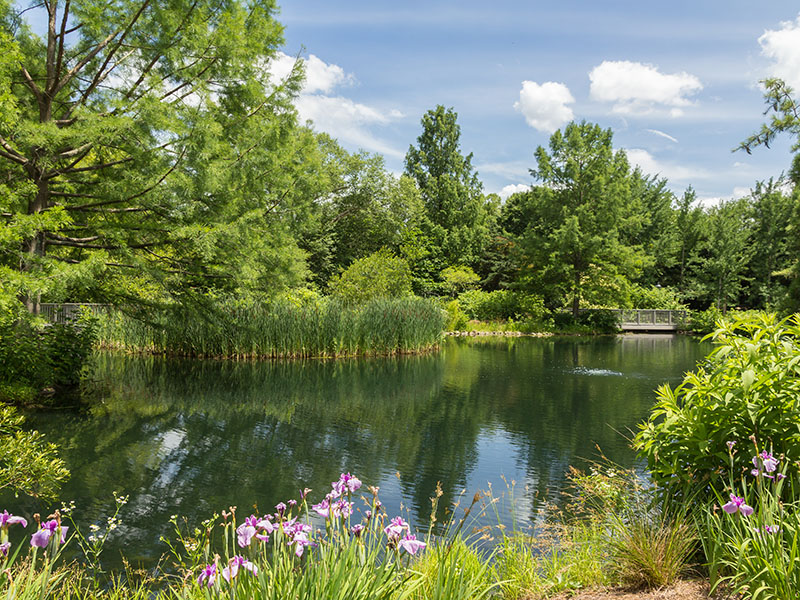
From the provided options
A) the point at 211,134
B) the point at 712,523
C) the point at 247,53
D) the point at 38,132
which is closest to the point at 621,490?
the point at 712,523

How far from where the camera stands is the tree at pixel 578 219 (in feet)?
93.4

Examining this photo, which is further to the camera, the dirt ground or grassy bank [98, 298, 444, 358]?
grassy bank [98, 298, 444, 358]

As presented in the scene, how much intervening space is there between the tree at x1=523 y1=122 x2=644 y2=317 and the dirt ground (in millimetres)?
26404

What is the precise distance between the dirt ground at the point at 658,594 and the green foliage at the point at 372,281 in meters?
17.1

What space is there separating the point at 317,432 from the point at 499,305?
2310 centimetres

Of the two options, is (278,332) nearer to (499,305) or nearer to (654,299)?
(499,305)

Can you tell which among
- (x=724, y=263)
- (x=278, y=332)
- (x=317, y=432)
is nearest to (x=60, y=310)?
(x=278, y=332)

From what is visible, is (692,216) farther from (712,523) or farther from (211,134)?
(712,523)

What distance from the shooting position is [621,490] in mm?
4254

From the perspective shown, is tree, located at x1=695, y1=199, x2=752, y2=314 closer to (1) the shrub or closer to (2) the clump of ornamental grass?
(1) the shrub

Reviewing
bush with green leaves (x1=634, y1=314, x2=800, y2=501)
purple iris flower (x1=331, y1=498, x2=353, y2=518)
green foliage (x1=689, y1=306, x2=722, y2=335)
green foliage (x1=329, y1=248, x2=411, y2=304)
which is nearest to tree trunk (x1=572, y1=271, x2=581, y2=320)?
green foliage (x1=689, y1=306, x2=722, y2=335)

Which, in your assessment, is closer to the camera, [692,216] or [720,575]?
[720,575]

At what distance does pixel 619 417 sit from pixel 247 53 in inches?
335

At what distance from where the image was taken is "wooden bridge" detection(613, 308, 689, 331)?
98.7ft
